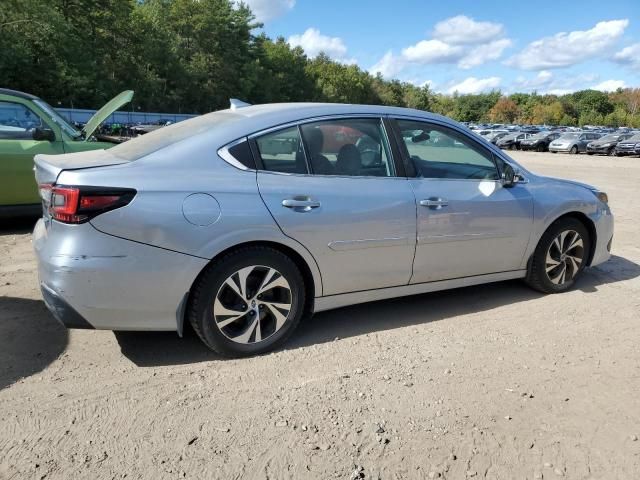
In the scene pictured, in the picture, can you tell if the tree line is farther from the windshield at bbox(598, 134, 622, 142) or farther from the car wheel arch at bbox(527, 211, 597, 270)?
the car wheel arch at bbox(527, 211, 597, 270)

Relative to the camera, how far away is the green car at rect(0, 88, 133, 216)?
636 cm

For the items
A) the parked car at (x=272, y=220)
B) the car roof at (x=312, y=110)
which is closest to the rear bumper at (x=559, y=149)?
the parked car at (x=272, y=220)

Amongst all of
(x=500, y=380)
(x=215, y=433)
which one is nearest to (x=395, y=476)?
(x=215, y=433)

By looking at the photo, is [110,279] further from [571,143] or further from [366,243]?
[571,143]

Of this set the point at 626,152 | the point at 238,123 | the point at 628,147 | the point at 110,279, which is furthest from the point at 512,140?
the point at 110,279

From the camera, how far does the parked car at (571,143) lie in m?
37.3

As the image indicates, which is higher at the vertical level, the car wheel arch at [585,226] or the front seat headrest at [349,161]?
the front seat headrest at [349,161]

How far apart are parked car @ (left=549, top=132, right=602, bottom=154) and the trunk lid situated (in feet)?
129

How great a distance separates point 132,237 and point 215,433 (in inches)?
45.2

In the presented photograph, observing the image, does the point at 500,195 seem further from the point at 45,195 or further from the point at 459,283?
the point at 45,195

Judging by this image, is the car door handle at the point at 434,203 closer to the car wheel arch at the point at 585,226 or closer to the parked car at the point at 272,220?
the parked car at the point at 272,220

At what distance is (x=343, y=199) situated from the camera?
3500 millimetres

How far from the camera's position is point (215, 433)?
8.60 ft

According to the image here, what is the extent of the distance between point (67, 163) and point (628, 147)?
3862 centimetres
